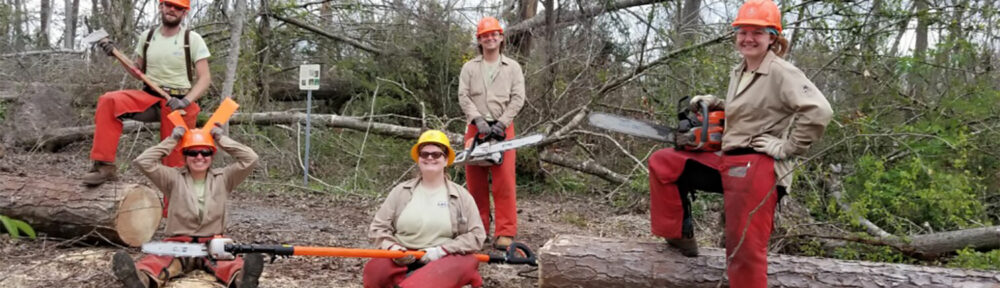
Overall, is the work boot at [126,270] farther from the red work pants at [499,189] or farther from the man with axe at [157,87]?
the red work pants at [499,189]

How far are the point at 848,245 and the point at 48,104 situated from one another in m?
9.61

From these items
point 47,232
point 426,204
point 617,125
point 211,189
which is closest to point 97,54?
point 47,232

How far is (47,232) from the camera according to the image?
4.95m

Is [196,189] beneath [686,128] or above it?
beneath

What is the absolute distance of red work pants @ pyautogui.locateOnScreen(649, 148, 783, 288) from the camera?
131 inches

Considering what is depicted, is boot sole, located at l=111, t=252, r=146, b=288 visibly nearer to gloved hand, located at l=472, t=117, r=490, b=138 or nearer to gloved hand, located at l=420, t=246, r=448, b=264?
gloved hand, located at l=420, t=246, r=448, b=264

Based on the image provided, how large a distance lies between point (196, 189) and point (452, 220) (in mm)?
1538

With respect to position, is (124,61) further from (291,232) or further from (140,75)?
(291,232)

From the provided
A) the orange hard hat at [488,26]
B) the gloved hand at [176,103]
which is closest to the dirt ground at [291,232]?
the gloved hand at [176,103]

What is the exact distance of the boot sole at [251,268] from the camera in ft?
11.9

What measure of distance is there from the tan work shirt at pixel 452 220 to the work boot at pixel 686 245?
3.47 ft

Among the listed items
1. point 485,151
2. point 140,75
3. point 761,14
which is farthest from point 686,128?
point 140,75

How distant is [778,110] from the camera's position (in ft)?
11.1

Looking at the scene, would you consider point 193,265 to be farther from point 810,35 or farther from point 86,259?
point 810,35
